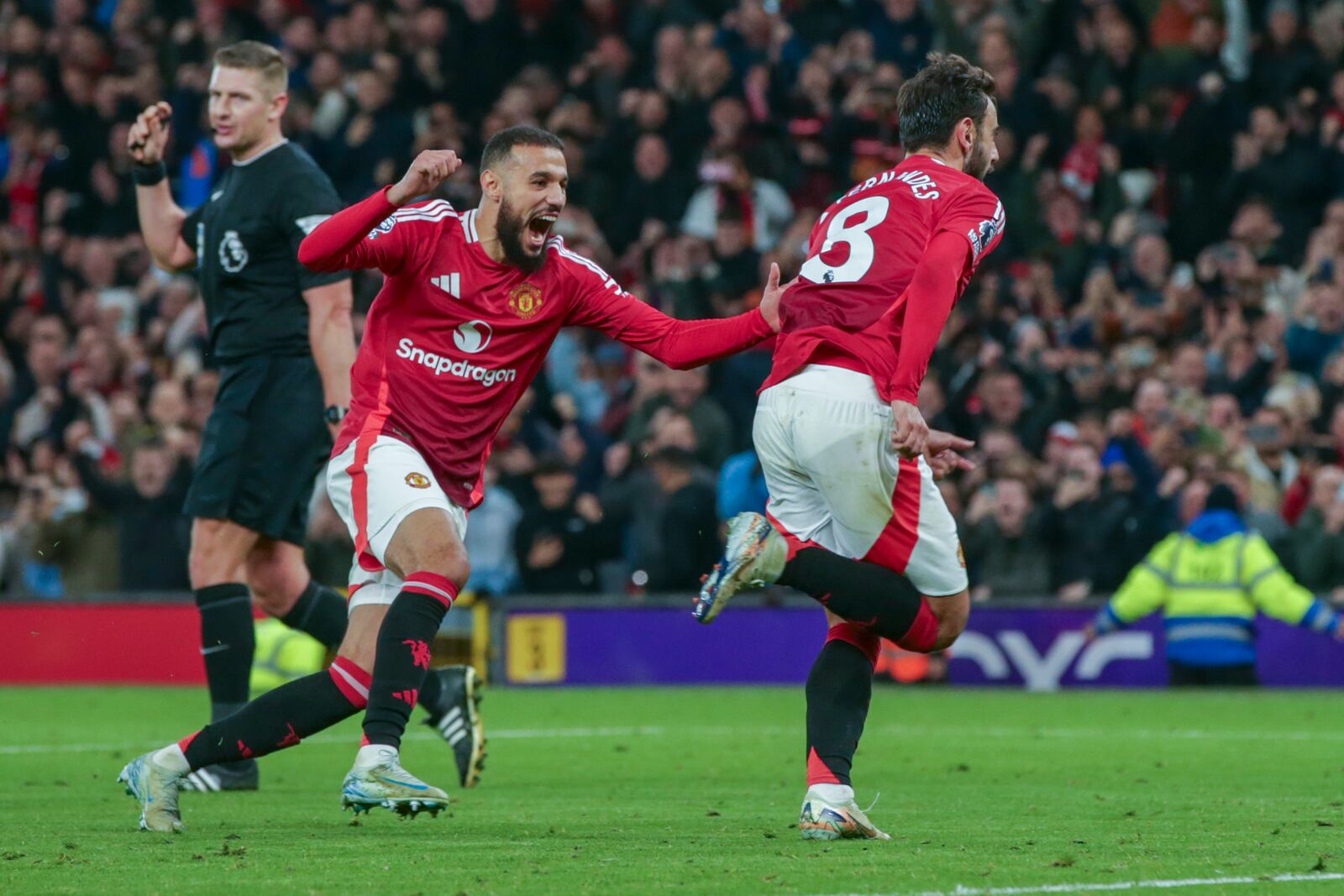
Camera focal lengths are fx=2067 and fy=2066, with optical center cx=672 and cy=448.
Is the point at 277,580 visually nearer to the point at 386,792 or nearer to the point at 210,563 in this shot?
the point at 210,563

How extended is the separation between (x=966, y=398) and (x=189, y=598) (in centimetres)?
588

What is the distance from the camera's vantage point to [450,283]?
6.24 meters

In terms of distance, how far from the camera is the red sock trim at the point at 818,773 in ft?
18.8

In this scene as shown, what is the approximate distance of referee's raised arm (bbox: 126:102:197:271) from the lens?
7.42 metres

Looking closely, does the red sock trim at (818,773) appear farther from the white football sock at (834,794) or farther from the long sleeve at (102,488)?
the long sleeve at (102,488)

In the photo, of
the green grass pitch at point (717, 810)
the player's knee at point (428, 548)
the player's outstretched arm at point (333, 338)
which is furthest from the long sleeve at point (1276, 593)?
the player's knee at point (428, 548)

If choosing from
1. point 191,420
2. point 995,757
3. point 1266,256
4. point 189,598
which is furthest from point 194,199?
point 995,757

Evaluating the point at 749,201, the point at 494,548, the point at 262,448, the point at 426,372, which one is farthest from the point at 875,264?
the point at 749,201

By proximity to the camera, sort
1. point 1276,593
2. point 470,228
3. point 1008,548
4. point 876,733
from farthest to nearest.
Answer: point 1008,548, point 1276,593, point 876,733, point 470,228

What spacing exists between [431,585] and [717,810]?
1461 mm

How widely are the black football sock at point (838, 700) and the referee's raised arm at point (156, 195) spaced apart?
3.17 meters

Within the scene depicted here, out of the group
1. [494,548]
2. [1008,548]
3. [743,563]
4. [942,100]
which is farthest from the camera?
[494,548]

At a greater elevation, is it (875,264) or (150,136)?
(150,136)

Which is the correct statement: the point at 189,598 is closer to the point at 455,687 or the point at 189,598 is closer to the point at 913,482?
the point at 455,687
